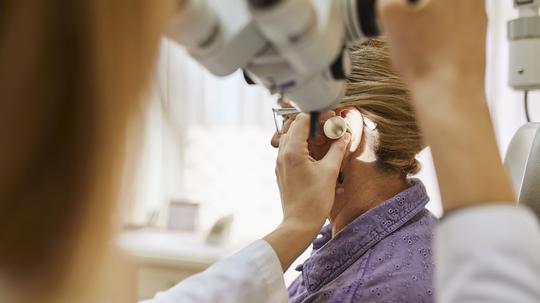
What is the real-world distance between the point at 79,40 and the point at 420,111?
0.33 metres

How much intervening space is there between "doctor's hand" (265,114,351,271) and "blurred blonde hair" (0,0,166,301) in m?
0.63

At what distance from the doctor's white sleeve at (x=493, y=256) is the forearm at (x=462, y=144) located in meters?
0.02

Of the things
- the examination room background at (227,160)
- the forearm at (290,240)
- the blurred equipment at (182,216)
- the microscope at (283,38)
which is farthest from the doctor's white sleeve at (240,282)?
the blurred equipment at (182,216)

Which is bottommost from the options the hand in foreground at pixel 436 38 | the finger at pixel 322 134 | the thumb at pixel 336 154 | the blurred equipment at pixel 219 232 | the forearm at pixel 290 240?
the blurred equipment at pixel 219 232

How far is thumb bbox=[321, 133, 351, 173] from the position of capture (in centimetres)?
109

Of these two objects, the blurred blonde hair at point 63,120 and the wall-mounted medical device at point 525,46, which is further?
the wall-mounted medical device at point 525,46

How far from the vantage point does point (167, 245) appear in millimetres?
2244

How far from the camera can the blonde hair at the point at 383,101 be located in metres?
1.18

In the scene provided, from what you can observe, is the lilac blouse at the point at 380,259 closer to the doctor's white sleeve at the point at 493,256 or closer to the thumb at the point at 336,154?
the thumb at the point at 336,154

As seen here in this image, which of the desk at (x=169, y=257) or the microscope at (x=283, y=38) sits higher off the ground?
the microscope at (x=283, y=38)

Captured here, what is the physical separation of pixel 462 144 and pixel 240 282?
1.97 feet

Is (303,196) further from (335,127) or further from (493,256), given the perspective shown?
(493,256)

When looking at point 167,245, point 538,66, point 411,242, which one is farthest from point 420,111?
point 167,245

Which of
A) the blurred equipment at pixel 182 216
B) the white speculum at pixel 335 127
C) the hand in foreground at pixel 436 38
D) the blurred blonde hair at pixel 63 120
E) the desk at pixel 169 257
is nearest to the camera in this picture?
the blurred blonde hair at pixel 63 120
